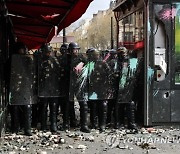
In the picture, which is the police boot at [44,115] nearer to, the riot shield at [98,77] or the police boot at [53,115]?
the police boot at [53,115]

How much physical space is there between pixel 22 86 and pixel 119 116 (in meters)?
2.30

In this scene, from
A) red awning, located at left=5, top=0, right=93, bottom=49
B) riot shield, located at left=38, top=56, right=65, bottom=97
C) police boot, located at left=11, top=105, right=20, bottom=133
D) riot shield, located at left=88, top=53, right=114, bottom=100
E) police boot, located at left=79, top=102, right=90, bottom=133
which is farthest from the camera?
riot shield, located at left=88, top=53, right=114, bottom=100

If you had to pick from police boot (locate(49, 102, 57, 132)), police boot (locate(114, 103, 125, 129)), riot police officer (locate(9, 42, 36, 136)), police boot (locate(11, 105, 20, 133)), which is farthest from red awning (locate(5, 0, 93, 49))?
police boot (locate(114, 103, 125, 129))

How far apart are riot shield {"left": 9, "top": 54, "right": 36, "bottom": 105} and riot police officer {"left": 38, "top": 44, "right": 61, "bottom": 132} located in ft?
1.10

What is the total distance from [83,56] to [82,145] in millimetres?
2261

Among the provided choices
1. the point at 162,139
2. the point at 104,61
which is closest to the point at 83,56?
the point at 104,61

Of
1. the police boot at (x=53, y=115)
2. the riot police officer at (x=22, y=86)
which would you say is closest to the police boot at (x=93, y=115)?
the police boot at (x=53, y=115)

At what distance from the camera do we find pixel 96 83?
862 centimetres

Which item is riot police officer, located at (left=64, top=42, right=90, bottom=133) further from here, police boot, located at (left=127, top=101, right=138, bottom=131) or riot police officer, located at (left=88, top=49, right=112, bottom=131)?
police boot, located at (left=127, top=101, right=138, bottom=131)

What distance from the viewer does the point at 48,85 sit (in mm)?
8414

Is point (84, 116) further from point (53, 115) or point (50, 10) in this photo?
point (50, 10)

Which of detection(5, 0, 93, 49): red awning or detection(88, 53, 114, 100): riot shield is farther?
detection(88, 53, 114, 100): riot shield

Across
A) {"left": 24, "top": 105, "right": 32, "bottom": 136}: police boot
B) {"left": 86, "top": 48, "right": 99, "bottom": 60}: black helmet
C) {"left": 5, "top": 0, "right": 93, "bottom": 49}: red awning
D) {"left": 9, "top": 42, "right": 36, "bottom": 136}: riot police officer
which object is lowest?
{"left": 24, "top": 105, "right": 32, "bottom": 136}: police boot

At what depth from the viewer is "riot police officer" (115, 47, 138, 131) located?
28.6 feet
